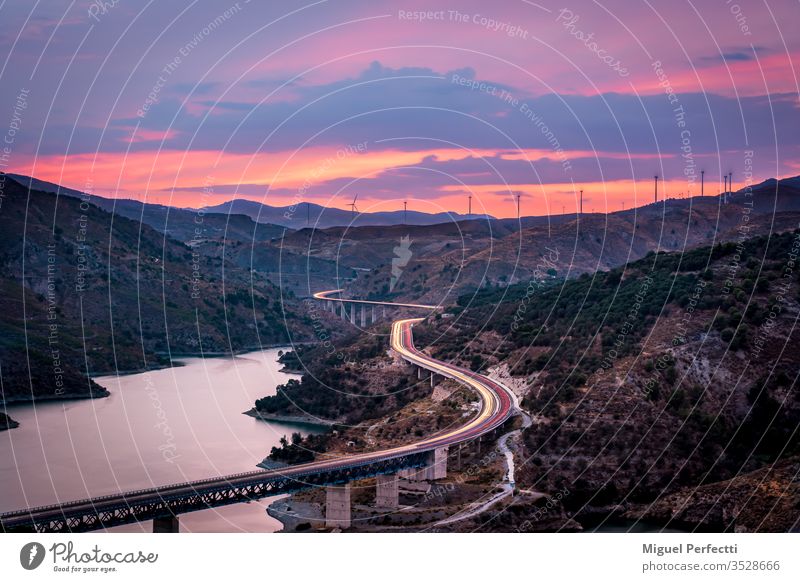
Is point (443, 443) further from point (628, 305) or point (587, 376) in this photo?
point (628, 305)

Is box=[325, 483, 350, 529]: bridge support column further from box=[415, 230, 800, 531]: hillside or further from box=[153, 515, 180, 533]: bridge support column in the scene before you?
box=[153, 515, 180, 533]: bridge support column

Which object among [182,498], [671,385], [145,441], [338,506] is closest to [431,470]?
[338,506]

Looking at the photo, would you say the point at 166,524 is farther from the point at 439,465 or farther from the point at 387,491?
the point at 439,465

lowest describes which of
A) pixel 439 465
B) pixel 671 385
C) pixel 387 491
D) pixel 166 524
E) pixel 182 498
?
pixel 387 491

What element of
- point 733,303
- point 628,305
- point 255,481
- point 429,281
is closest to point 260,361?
point 429,281

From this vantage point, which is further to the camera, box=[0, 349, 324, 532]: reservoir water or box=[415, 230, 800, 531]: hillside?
box=[415, 230, 800, 531]: hillside

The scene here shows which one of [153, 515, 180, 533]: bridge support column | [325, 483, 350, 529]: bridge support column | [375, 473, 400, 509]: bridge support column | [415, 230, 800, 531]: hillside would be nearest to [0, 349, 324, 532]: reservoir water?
[153, 515, 180, 533]: bridge support column

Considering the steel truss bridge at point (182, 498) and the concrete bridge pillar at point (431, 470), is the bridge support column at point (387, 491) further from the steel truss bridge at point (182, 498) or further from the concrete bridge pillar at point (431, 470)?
the concrete bridge pillar at point (431, 470)
